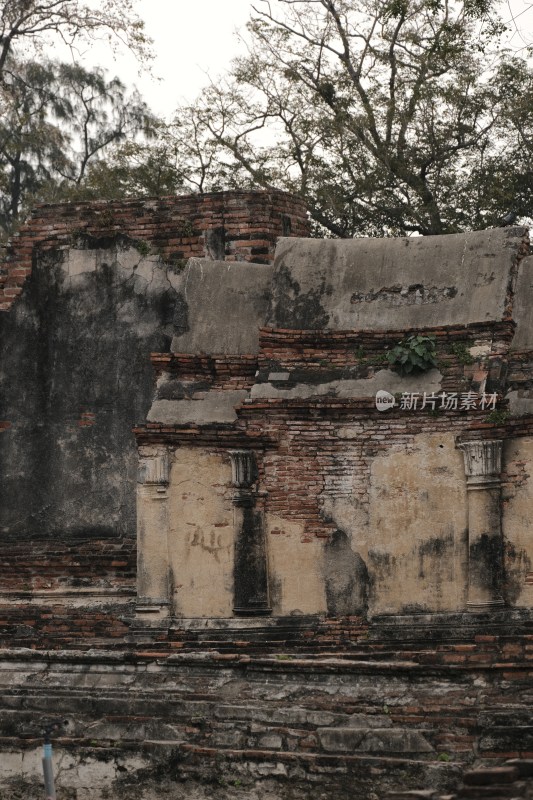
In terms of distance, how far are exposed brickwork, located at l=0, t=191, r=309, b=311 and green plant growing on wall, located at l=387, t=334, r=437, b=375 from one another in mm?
2583

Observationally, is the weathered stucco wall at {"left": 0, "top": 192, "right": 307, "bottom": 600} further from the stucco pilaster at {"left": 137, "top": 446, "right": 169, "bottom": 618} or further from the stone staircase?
the stone staircase

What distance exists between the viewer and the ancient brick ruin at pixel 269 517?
28.1 ft

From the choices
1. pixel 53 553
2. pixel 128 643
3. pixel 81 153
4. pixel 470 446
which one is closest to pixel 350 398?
pixel 470 446

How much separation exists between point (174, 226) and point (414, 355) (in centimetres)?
346

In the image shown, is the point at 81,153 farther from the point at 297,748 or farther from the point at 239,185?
the point at 297,748

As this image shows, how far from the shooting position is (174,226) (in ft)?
42.8

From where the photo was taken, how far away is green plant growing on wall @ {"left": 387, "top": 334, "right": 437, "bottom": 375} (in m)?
10.5

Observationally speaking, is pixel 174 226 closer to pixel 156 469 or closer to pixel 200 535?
pixel 156 469

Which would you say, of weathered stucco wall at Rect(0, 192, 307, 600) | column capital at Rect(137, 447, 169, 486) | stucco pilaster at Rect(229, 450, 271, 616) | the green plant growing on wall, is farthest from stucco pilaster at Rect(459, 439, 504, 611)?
weathered stucco wall at Rect(0, 192, 307, 600)

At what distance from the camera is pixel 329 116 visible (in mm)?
18969

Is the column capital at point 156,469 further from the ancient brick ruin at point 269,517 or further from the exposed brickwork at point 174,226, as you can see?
the exposed brickwork at point 174,226

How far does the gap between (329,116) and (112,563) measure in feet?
29.1

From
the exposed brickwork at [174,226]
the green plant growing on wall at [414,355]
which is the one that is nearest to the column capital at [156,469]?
the green plant growing on wall at [414,355]

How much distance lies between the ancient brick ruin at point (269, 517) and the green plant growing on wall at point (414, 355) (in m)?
0.06
